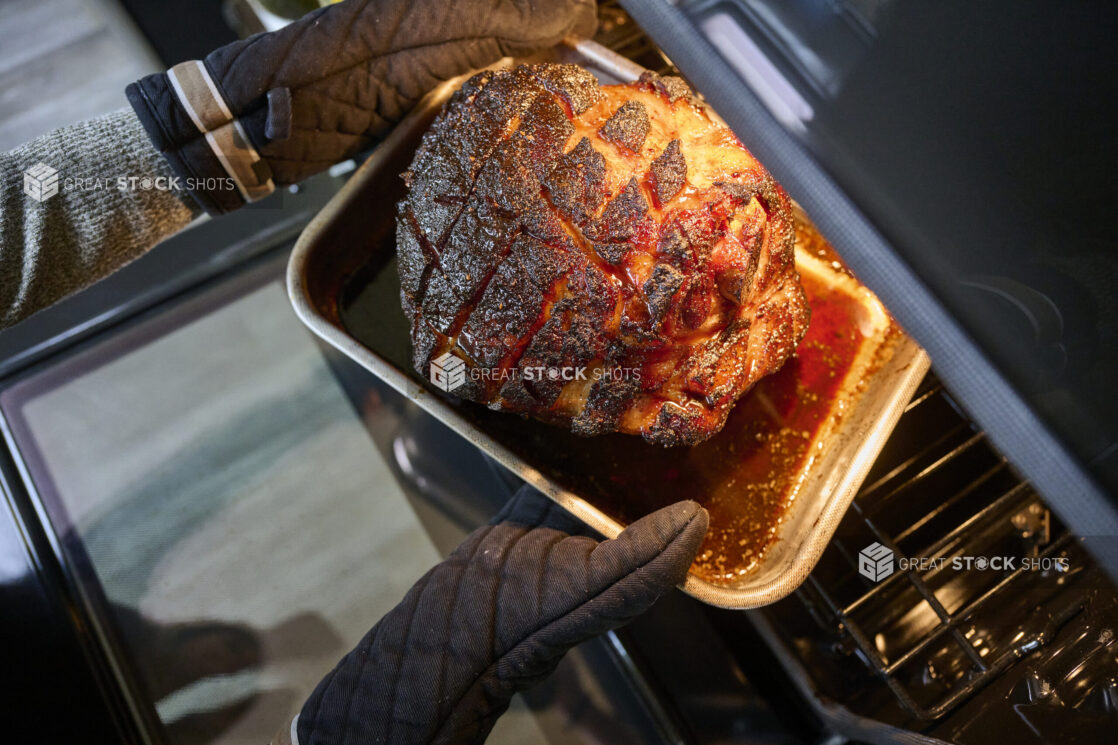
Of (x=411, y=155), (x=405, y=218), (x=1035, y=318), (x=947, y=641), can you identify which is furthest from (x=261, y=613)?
(x=1035, y=318)

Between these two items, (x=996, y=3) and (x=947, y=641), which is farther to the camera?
(x=947, y=641)

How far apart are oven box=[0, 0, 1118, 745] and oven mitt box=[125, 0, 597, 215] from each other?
0.62m

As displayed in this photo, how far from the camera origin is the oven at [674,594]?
851 millimetres

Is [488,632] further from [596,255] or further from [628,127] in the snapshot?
[628,127]

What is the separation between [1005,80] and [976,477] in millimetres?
1565

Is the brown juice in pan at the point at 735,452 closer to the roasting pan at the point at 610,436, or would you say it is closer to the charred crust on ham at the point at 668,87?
the roasting pan at the point at 610,436

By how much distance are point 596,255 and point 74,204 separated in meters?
1.36

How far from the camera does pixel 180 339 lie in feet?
7.98

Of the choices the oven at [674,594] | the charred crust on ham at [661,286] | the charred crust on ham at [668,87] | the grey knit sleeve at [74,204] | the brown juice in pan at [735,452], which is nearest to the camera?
the oven at [674,594]

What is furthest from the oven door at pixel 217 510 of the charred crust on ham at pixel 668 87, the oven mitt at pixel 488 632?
the charred crust on ham at pixel 668 87

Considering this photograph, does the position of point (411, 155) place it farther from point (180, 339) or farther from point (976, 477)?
point (976, 477)

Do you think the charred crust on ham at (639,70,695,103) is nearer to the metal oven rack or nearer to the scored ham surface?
the scored ham surface

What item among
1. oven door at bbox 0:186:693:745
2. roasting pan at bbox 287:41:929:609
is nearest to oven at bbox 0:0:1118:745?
oven door at bbox 0:186:693:745

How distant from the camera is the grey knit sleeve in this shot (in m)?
1.70
